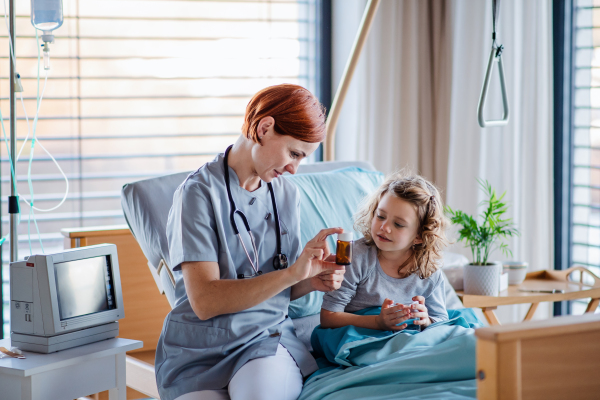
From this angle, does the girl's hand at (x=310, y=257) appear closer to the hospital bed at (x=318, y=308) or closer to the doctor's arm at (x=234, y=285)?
the doctor's arm at (x=234, y=285)

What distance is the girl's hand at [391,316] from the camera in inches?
66.2

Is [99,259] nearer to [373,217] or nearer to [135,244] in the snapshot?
[135,244]

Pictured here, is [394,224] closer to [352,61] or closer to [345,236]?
[345,236]

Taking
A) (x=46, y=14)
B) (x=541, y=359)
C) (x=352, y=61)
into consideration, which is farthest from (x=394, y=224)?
(x=46, y=14)

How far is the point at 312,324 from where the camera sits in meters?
1.94

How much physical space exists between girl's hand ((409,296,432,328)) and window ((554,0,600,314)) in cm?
165

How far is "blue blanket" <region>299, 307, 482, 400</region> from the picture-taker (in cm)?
145

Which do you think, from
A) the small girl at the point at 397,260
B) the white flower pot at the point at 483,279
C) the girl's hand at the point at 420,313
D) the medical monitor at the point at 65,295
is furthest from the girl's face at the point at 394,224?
the medical monitor at the point at 65,295

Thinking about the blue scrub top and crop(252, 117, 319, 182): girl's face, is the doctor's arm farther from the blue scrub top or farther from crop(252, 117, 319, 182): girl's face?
crop(252, 117, 319, 182): girl's face

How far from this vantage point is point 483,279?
7.87 ft

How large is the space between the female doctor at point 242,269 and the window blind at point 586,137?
6.26ft

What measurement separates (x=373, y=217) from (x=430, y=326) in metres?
0.35

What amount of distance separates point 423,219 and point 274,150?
0.53 metres

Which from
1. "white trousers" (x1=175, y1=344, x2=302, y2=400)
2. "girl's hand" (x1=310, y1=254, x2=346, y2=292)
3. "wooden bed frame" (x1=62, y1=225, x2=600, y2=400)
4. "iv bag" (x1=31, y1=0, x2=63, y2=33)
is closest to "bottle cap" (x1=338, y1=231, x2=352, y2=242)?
"girl's hand" (x1=310, y1=254, x2=346, y2=292)
